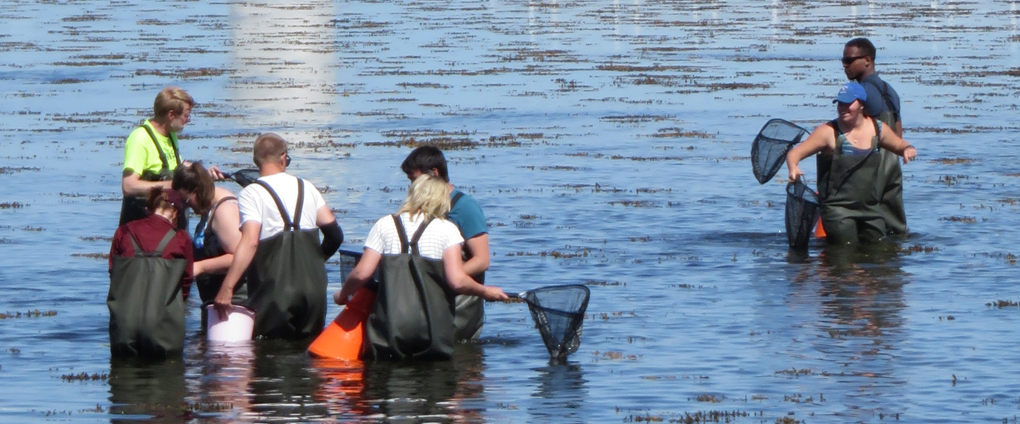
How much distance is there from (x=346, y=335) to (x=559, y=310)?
1.37m

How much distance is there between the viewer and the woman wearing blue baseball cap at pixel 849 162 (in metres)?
15.2

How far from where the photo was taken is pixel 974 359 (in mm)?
11617

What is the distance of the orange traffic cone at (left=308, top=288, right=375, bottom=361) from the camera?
11.3 metres

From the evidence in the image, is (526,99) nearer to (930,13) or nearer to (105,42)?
(105,42)

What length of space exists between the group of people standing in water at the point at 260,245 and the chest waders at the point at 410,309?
0.02 metres

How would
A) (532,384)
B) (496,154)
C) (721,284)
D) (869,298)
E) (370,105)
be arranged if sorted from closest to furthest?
1. (532,384)
2. (869,298)
3. (721,284)
4. (496,154)
5. (370,105)

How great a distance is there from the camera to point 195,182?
446 inches

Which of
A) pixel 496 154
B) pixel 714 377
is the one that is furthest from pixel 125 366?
pixel 496 154

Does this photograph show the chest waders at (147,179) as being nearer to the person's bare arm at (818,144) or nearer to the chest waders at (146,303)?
the chest waders at (146,303)

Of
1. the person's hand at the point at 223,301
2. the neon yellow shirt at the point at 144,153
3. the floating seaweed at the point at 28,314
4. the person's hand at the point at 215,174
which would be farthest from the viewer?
the floating seaweed at the point at 28,314

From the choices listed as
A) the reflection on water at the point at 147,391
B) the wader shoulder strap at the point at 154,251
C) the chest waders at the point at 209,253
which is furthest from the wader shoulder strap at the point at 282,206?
the reflection on water at the point at 147,391

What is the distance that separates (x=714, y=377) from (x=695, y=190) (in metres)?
10.7

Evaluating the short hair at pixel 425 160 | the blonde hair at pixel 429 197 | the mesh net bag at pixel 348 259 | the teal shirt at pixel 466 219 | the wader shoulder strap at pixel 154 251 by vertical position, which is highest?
the short hair at pixel 425 160

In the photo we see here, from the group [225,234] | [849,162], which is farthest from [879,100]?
[225,234]
